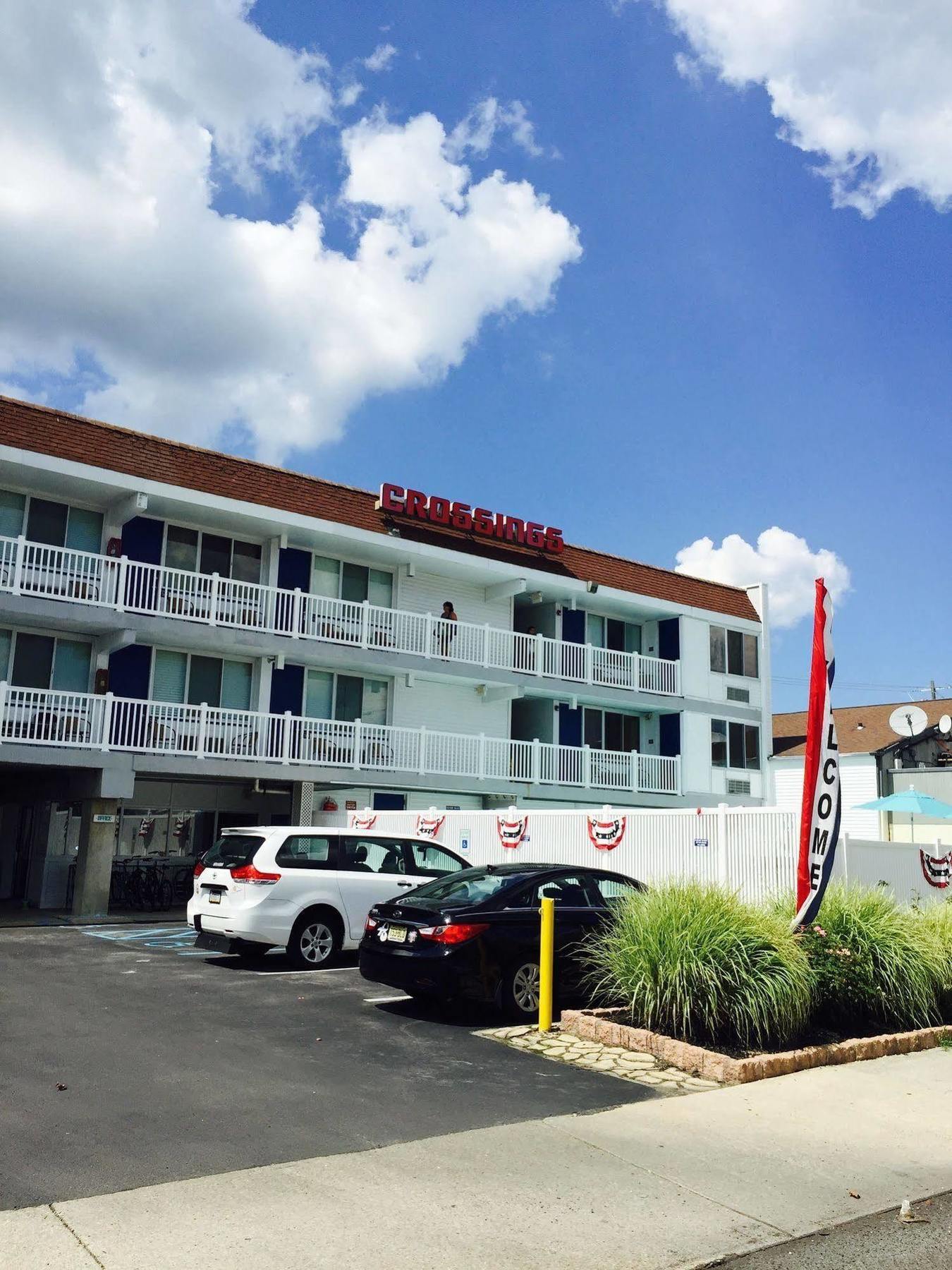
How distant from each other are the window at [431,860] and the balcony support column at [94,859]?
812 cm

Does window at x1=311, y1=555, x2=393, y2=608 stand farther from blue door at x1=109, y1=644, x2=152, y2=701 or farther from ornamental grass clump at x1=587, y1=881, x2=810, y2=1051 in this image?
ornamental grass clump at x1=587, y1=881, x2=810, y2=1051

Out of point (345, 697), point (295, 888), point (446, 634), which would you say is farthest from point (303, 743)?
point (295, 888)

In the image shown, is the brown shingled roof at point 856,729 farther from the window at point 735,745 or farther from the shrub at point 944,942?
the shrub at point 944,942

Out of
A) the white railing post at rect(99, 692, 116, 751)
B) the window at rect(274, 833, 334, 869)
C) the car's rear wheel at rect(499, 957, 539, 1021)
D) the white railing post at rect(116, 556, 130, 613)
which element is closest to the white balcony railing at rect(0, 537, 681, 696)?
the white railing post at rect(116, 556, 130, 613)

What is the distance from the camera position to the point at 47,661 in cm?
2162

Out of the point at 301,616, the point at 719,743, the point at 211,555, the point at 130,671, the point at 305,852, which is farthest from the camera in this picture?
the point at 719,743

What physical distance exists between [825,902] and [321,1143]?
6209 millimetres

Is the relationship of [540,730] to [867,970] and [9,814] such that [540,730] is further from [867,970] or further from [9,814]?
[867,970]

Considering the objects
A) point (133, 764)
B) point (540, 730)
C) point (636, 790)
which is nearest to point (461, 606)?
point (540, 730)

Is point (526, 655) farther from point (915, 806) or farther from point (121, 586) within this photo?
point (121, 586)

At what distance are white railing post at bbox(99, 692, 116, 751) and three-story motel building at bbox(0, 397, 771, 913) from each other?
0.05 meters

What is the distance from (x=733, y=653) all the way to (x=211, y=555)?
1611 centimetres

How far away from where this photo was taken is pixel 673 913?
9.86 m

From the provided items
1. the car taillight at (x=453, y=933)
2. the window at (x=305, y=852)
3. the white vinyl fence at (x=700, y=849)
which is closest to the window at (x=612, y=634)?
the white vinyl fence at (x=700, y=849)
